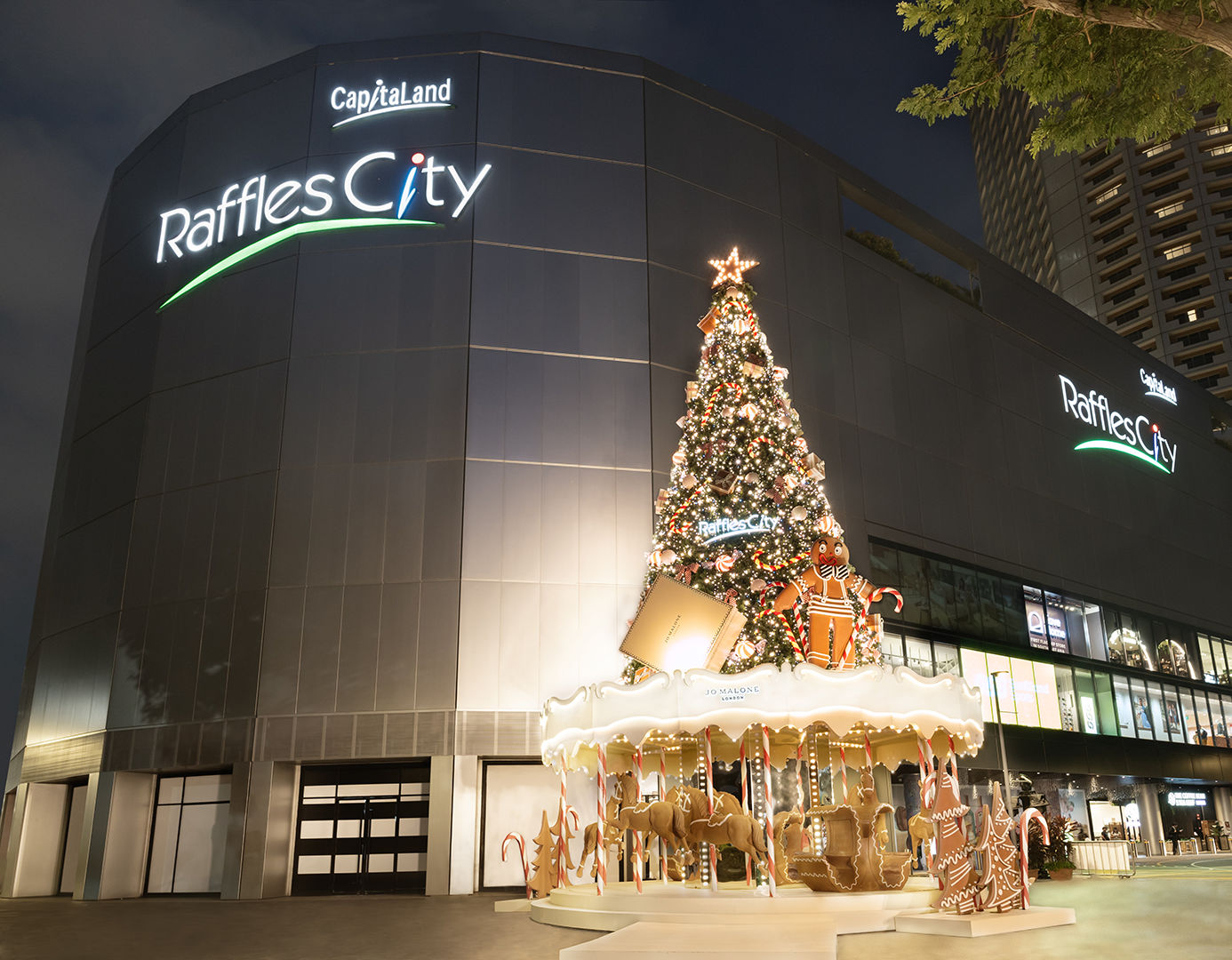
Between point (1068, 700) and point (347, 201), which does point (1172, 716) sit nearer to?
point (1068, 700)

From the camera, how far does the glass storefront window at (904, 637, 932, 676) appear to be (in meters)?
29.2

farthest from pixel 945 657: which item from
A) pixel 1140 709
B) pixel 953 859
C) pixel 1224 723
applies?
pixel 1224 723

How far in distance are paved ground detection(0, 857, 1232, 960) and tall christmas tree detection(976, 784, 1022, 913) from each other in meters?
0.75

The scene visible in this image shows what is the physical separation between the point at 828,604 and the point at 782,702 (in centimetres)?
374

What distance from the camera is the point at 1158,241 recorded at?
312 ft

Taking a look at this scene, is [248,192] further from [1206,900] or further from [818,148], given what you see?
[1206,900]

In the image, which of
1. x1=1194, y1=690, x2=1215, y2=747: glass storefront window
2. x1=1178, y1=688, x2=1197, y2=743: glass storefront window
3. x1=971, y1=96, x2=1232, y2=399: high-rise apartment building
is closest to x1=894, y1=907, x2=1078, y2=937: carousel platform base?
x1=1178, y1=688, x2=1197, y2=743: glass storefront window

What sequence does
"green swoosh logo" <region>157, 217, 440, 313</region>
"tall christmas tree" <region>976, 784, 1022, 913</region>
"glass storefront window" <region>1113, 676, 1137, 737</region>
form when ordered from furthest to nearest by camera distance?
"glass storefront window" <region>1113, 676, 1137, 737</region> → "green swoosh logo" <region>157, 217, 440, 313</region> → "tall christmas tree" <region>976, 784, 1022, 913</region>

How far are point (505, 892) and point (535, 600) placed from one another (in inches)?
256

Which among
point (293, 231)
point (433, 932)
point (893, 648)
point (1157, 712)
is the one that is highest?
point (293, 231)

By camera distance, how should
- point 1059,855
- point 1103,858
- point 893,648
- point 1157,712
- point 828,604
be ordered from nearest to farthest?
point 828,604 < point 1059,855 < point 1103,858 < point 893,648 < point 1157,712

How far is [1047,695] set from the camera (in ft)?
111

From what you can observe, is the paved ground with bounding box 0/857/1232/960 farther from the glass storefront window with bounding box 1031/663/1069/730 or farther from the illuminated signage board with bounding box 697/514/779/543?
the glass storefront window with bounding box 1031/663/1069/730

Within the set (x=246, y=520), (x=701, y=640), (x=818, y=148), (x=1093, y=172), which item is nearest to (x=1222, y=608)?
(x=818, y=148)
